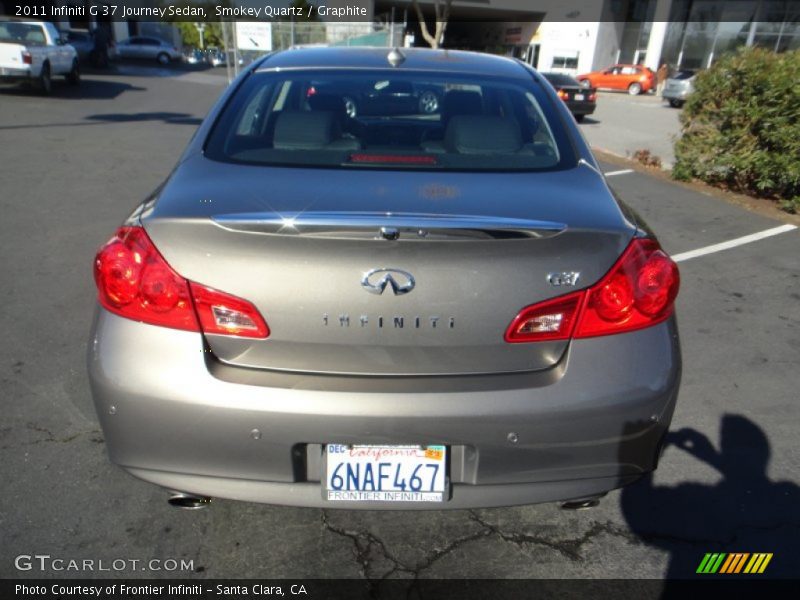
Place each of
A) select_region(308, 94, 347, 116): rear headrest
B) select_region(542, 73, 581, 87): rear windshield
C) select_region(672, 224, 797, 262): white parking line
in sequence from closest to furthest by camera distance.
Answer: select_region(308, 94, 347, 116): rear headrest < select_region(672, 224, 797, 262): white parking line < select_region(542, 73, 581, 87): rear windshield

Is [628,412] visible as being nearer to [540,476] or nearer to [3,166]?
[540,476]

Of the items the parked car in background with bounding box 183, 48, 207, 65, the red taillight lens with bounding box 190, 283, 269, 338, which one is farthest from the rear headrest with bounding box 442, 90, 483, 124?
the parked car in background with bounding box 183, 48, 207, 65

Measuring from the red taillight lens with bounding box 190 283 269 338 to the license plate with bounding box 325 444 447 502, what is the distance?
0.42 metres

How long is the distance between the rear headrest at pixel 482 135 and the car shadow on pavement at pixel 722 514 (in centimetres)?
139

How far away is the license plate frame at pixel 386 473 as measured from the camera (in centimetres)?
187

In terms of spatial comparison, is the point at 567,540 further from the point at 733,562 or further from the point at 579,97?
the point at 579,97

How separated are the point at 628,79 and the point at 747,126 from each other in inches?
1171

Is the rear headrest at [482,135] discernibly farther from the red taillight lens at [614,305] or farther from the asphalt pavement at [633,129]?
the asphalt pavement at [633,129]

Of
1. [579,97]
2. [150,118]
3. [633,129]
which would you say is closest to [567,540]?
[150,118]

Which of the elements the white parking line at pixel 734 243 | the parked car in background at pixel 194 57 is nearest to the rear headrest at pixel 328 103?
the white parking line at pixel 734 243

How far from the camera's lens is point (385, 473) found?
75.5 inches

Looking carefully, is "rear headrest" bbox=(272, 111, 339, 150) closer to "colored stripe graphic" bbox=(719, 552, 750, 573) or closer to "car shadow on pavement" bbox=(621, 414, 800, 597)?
"car shadow on pavement" bbox=(621, 414, 800, 597)

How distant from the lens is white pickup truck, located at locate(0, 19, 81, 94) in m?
15.0

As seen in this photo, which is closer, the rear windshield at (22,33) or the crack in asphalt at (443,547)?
the crack in asphalt at (443,547)
